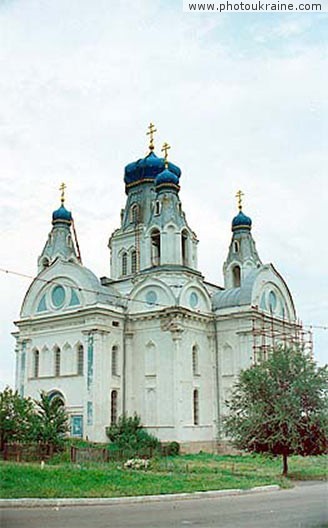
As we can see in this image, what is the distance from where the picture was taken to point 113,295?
36.2m

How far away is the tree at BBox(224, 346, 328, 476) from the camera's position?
2244 cm

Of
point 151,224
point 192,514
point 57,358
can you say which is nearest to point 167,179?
point 151,224

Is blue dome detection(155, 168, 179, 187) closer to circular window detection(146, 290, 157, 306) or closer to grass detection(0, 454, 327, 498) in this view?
circular window detection(146, 290, 157, 306)

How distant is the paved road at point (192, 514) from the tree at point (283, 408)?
609cm

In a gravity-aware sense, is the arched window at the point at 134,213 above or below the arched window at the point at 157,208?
above

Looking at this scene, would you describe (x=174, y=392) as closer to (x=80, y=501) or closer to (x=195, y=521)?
(x=80, y=501)

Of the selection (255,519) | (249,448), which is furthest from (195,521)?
(249,448)

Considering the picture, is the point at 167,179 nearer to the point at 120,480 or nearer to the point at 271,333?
the point at 271,333

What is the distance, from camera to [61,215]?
138ft

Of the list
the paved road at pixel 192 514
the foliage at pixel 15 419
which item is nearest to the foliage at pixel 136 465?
the foliage at pixel 15 419

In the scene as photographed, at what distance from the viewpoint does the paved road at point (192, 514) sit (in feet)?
37.1

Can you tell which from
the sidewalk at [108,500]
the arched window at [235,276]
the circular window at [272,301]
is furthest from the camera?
the arched window at [235,276]

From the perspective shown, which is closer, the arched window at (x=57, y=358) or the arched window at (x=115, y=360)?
the arched window at (x=115, y=360)

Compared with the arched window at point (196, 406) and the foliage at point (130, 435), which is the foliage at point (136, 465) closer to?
the foliage at point (130, 435)
